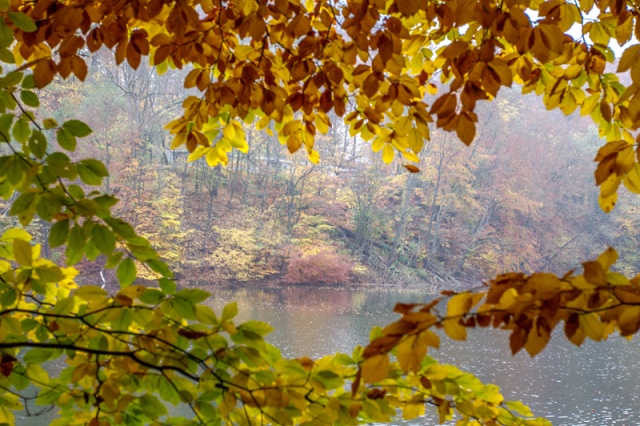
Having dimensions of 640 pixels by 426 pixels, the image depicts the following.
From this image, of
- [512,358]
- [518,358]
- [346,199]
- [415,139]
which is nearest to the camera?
[415,139]

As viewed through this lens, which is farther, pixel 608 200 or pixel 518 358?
pixel 518 358

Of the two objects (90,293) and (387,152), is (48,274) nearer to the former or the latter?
(90,293)

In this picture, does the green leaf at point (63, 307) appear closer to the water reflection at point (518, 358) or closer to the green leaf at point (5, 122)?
the green leaf at point (5, 122)

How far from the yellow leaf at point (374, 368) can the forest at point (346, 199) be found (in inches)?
504

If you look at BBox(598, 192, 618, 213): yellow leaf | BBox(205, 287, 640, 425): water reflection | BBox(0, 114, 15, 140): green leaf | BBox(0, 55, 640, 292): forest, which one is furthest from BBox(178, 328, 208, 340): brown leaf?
BBox(0, 55, 640, 292): forest

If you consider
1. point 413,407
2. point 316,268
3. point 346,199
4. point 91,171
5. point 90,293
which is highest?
point 346,199

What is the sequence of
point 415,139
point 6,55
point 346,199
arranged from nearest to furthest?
point 6,55 → point 415,139 → point 346,199

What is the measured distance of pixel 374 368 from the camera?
54 centimetres

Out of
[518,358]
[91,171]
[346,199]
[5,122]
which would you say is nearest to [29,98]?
[5,122]

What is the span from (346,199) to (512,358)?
869cm

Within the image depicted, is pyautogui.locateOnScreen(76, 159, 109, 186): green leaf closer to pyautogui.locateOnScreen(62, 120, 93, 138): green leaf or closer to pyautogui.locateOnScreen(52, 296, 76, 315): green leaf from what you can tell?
pyautogui.locateOnScreen(62, 120, 93, 138): green leaf

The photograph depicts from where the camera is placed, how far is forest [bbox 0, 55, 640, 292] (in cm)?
1454

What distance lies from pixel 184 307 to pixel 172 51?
0.60 meters

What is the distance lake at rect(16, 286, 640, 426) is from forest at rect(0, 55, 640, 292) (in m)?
2.87
